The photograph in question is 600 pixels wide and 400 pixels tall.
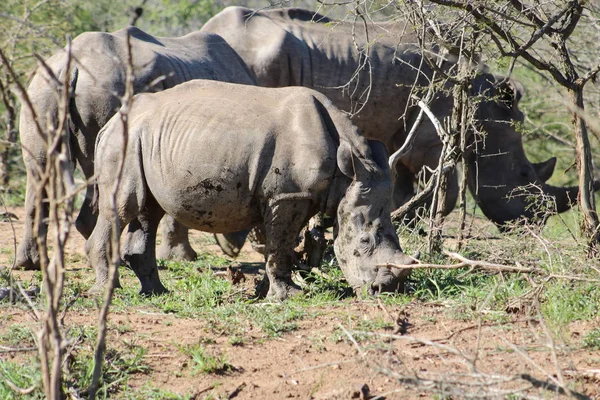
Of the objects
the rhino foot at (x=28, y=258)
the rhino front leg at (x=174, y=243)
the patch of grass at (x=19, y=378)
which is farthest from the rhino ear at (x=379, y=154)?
the rhino foot at (x=28, y=258)

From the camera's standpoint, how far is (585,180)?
5.54 metres

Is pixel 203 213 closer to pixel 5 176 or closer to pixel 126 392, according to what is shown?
pixel 126 392

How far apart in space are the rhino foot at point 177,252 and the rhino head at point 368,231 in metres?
2.47

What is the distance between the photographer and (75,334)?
4.50m

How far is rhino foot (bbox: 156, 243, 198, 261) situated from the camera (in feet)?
25.2

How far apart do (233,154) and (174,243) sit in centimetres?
252

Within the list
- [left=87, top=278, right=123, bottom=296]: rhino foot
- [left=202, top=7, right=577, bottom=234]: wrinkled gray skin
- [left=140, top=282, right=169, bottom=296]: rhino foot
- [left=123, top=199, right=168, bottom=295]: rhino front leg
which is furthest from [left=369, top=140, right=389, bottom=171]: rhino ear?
[left=202, top=7, right=577, bottom=234]: wrinkled gray skin

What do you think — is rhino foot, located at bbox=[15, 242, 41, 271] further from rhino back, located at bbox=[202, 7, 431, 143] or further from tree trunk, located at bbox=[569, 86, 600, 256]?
tree trunk, located at bbox=[569, 86, 600, 256]

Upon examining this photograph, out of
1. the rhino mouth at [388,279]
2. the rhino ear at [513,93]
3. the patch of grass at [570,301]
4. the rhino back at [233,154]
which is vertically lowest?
the rhino mouth at [388,279]

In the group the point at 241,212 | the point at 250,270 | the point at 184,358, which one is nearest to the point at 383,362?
the point at 184,358

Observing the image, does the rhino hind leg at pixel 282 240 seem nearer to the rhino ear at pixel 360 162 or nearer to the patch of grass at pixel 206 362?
the rhino ear at pixel 360 162

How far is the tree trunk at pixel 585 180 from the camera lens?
5.42 metres

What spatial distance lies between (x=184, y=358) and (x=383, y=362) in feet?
3.31

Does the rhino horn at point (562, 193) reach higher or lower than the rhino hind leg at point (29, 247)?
higher
